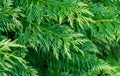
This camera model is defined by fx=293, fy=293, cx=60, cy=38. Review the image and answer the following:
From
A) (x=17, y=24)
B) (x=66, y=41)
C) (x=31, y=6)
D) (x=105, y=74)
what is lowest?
(x=105, y=74)

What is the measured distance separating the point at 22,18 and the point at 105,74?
0.84 m

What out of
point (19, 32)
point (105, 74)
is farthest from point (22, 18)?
point (105, 74)

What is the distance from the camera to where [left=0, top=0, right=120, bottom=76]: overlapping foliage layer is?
1.80m

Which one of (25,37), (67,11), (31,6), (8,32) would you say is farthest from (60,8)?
(8,32)

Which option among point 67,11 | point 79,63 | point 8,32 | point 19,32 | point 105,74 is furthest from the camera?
point 105,74

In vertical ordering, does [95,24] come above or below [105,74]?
above

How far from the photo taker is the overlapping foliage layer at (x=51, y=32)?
5.90 ft

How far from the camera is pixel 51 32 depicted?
1.92 meters

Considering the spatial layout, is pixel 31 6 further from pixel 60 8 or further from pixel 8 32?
pixel 8 32

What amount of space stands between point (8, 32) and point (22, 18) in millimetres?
183

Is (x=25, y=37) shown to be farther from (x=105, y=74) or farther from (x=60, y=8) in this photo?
(x=105, y=74)

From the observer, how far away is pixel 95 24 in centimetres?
203

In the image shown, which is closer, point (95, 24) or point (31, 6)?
point (31, 6)

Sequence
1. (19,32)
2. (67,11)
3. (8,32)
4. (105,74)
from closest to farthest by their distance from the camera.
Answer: (67,11) < (19,32) < (8,32) < (105,74)
